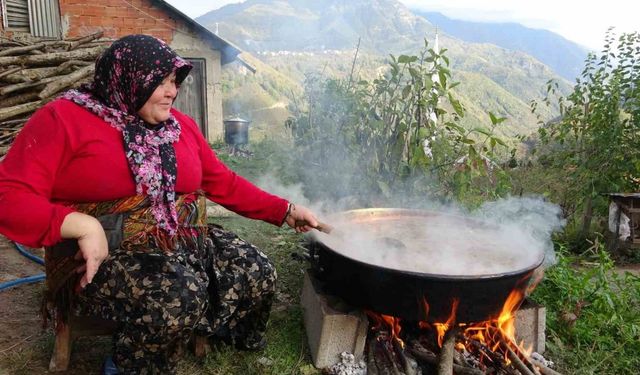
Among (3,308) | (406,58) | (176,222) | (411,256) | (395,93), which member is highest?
(406,58)

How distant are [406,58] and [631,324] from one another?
2.42m

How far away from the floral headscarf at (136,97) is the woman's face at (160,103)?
0.07ft

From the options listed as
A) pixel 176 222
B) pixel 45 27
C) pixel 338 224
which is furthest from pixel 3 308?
pixel 45 27

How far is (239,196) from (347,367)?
1080 mm

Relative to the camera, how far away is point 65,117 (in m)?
1.98

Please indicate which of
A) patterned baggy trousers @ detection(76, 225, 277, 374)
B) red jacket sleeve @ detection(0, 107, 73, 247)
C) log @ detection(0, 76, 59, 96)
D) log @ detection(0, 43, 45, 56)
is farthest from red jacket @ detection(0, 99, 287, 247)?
log @ detection(0, 43, 45, 56)

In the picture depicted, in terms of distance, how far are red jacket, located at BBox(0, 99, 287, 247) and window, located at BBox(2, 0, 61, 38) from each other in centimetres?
913

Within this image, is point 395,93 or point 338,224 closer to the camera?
point 338,224

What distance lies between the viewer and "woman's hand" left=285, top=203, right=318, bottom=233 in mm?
2568

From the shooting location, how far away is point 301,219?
2590 mm

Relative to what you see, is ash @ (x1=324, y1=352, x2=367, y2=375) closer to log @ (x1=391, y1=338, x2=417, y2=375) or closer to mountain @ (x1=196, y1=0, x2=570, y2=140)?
log @ (x1=391, y1=338, x2=417, y2=375)

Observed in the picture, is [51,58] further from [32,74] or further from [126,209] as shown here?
[126,209]

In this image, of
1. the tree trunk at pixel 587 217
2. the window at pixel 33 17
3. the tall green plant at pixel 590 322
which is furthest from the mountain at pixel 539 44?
the tall green plant at pixel 590 322

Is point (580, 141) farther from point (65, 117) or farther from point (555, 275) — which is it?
point (65, 117)
